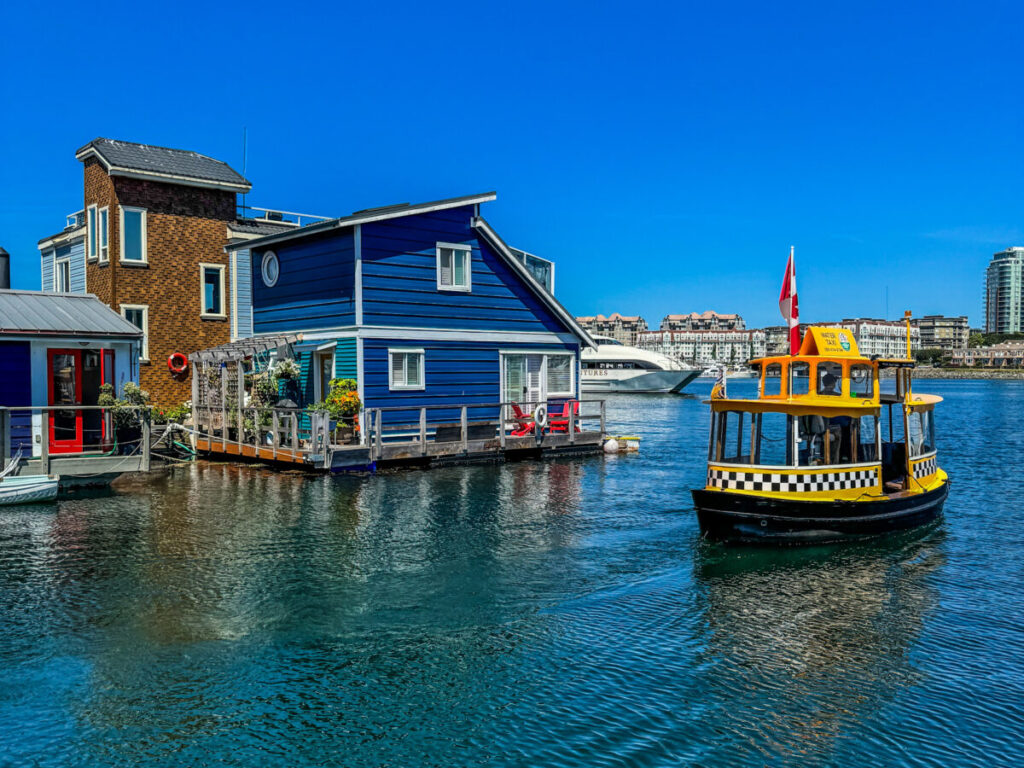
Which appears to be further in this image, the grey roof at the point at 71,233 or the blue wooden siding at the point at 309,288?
the grey roof at the point at 71,233

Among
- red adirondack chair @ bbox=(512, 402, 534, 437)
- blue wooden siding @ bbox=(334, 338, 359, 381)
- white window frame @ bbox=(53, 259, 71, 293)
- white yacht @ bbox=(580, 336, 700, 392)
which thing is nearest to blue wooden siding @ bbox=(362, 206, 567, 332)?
blue wooden siding @ bbox=(334, 338, 359, 381)

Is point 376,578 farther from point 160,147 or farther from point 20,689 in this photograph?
point 160,147

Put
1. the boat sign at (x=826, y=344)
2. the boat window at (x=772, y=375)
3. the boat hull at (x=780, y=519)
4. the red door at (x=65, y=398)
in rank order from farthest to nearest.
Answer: the red door at (x=65, y=398), the boat window at (x=772, y=375), the boat sign at (x=826, y=344), the boat hull at (x=780, y=519)

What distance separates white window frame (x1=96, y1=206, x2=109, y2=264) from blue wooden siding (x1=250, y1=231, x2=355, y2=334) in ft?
23.2

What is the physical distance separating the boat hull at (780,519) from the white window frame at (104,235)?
25.6m

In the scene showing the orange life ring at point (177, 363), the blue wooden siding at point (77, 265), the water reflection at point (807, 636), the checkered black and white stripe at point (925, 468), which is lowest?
the water reflection at point (807, 636)

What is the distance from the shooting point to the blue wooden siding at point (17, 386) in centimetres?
1938

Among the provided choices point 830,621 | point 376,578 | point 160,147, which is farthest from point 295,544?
point 160,147

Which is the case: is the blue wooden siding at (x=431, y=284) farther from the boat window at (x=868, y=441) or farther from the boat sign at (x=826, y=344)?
the boat window at (x=868, y=441)

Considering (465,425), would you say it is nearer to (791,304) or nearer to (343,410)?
(343,410)

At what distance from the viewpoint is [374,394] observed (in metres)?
25.0

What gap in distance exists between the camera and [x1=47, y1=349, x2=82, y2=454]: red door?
20.0 m

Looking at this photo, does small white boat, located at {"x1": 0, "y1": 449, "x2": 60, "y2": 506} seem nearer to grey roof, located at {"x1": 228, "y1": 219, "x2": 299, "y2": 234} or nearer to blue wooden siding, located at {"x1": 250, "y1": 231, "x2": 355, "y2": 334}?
blue wooden siding, located at {"x1": 250, "y1": 231, "x2": 355, "y2": 334}

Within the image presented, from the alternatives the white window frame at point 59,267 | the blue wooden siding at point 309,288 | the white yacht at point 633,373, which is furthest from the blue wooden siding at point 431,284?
the white yacht at point 633,373
